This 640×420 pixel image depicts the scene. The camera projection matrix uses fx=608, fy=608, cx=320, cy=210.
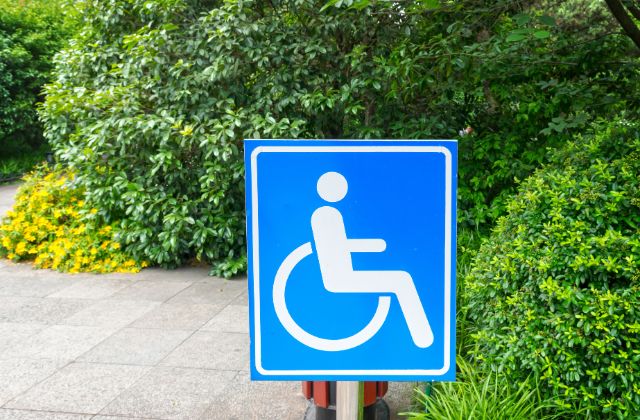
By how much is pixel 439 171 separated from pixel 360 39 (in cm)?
494

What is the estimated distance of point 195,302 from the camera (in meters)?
5.77

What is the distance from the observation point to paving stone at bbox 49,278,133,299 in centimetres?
603

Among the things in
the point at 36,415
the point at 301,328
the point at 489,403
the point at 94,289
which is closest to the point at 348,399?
the point at 301,328

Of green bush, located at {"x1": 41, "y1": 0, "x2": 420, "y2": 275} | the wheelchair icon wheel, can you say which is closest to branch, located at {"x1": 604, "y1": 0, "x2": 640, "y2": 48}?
green bush, located at {"x1": 41, "y1": 0, "x2": 420, "y2": 275}

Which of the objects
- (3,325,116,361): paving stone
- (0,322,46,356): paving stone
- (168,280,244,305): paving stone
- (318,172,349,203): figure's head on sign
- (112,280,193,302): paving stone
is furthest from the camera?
(112,280,193,302): paving stone

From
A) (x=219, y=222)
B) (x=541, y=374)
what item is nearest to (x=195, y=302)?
(x=219, y=222)

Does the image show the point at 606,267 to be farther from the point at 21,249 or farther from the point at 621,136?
the point at 21,249

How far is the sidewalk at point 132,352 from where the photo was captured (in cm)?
367

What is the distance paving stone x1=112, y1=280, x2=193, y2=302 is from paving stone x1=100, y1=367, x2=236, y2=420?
6.03ft

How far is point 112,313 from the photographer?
215 inches

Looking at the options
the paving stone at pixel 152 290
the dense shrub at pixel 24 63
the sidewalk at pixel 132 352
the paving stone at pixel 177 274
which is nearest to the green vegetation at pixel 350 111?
the paving stone at pixel 177 274

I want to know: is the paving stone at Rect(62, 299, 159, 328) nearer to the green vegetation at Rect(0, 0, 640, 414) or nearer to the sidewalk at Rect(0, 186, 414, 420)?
the sidewalk at Rect(0, 186, 414, 420)

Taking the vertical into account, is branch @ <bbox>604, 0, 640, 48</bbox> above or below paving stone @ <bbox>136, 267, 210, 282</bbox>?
above

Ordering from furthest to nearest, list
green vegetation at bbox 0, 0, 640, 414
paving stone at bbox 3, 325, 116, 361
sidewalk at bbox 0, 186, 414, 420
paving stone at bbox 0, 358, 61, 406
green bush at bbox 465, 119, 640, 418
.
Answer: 1. paving stone at bbox 3, 325, 116, 361
2. paving stone at bbox 0, 358, 61, 406
3. sidewalk at bbox 0, 186, 414, 420
4. green vegetation at bbox 0, 0, 640, 414
5. green bush at bbox 465, 119, 640, 418
